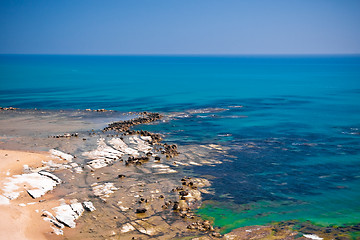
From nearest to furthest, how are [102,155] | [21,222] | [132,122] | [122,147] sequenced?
[21,222]
[102,155]
[122,147]
[132,122]

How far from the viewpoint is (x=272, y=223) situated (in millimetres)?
21219

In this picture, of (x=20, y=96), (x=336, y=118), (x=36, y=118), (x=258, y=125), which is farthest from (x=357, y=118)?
(x=20, y=96)

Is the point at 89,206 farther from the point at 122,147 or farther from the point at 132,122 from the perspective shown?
the point at 132,122

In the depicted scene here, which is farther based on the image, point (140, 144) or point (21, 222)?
point (140, 144)

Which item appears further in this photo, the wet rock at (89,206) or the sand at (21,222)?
the wet rock at (89,206)

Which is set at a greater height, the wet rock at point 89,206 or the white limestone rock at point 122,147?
the white limestone rock at point 122,147

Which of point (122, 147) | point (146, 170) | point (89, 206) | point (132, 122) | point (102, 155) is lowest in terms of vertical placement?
point (89, 206)

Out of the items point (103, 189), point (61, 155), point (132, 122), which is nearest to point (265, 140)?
point (132, 122)

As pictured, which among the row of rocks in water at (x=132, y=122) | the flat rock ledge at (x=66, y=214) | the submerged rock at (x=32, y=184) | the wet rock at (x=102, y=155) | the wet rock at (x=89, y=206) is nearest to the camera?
the flat rock ledge at (x=66, y=214)

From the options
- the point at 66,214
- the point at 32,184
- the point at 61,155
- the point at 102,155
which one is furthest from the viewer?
the point at 102,155

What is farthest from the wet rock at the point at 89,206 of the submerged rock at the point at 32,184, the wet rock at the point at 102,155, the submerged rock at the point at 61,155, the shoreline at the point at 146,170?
the submerged rock at the point at 61,155

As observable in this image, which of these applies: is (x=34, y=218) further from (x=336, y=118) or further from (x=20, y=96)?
(x=20, y=96)

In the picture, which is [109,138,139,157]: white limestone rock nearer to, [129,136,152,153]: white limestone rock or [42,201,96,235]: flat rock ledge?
[129,136,152,153]: white limestone rock

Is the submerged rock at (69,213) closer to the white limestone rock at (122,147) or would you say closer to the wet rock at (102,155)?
the wet rock at (102,155)
